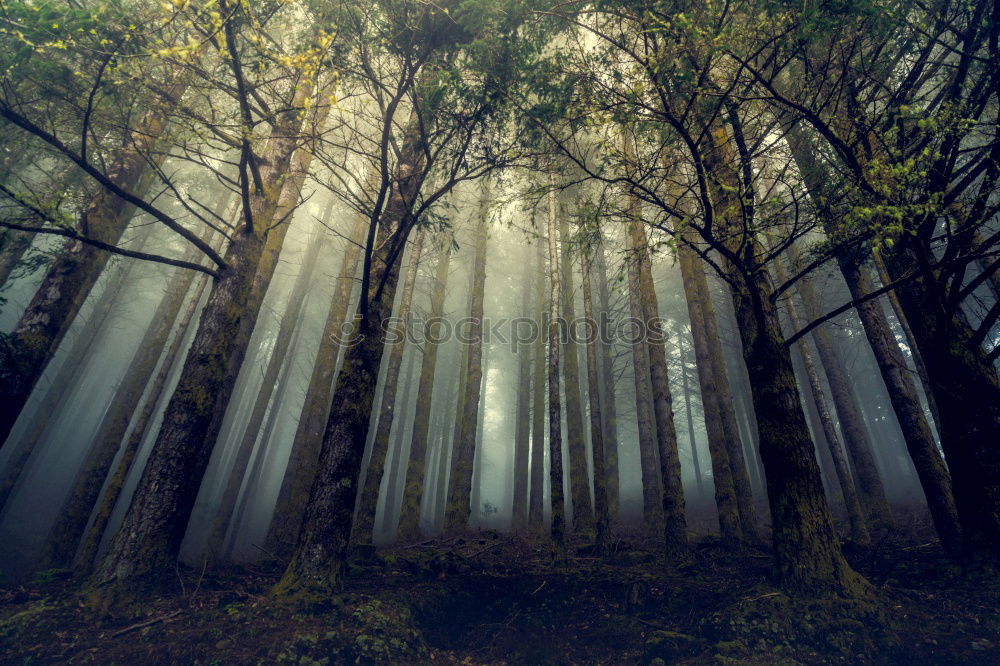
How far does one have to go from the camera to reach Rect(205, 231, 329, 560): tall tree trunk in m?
11.4

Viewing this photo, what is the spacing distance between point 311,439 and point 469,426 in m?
3.94

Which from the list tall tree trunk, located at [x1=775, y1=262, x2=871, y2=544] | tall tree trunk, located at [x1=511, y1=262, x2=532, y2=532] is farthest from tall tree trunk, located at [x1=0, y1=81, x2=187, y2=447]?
tall tree trunk, located at [x1=775, y1=262, x2=871, y2=544]

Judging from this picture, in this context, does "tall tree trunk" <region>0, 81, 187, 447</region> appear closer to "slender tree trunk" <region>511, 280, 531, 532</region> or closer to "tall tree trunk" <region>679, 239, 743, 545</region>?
"tall tree trunk" <region>679, 239, 743, 545</region>

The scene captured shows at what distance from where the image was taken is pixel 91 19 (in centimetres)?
396

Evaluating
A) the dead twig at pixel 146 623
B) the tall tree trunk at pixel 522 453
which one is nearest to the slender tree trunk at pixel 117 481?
the dead twig at pixel 146 623

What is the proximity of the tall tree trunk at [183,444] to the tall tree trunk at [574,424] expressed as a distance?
238 inches

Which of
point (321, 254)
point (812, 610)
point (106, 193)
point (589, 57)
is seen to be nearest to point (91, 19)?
point (106, 193)

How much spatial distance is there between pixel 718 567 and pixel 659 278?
704 inches

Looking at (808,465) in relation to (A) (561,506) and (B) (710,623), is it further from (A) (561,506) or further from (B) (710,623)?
(A) (561,506)

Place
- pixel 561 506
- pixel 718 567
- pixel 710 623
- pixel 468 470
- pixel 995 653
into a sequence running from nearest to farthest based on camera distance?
pixel 995 653 → pixel 710 623 → pixel 718 567 → pixel 561 506 → pixel 468 470

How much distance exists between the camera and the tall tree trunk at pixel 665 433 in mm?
7000

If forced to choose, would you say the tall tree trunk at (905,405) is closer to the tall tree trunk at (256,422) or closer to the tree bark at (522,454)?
the tree bark at (522,454)

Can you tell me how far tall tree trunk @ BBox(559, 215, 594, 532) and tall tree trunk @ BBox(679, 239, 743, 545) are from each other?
3.00m

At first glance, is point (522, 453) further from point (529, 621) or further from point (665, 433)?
point (529, 621)
